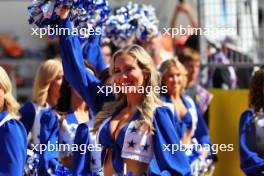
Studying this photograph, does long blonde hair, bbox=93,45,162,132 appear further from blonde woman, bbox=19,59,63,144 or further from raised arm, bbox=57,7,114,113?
blonde woman, bbox=19,59,63,144

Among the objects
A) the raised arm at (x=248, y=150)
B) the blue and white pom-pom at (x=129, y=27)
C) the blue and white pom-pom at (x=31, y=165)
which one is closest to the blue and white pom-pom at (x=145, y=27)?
the blue and white pom-pom at (x=129, y=27)

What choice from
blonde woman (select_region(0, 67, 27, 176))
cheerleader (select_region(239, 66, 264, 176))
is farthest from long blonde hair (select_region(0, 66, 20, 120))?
cheerleader (select_region(239, 66, 264, 176))

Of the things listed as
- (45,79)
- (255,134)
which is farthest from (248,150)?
(45,79)

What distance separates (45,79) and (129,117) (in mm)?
1725

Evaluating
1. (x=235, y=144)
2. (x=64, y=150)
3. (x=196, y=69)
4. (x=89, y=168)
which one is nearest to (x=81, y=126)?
(x=89, y=168)

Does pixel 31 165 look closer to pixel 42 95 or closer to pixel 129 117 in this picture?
pixel 42 95

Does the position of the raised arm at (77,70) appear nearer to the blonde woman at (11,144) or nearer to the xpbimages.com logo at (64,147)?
the xpbimages.com logo at (64,147)

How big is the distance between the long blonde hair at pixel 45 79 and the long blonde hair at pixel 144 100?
4.43 feet

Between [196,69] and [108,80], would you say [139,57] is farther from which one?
[196,69]

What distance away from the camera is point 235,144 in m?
7.34

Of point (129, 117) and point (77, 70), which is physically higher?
point (77, 70)

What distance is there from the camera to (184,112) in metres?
7.14

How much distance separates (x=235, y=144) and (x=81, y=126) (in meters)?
2.35

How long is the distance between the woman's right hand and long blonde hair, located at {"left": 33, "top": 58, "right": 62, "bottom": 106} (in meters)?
1.43
